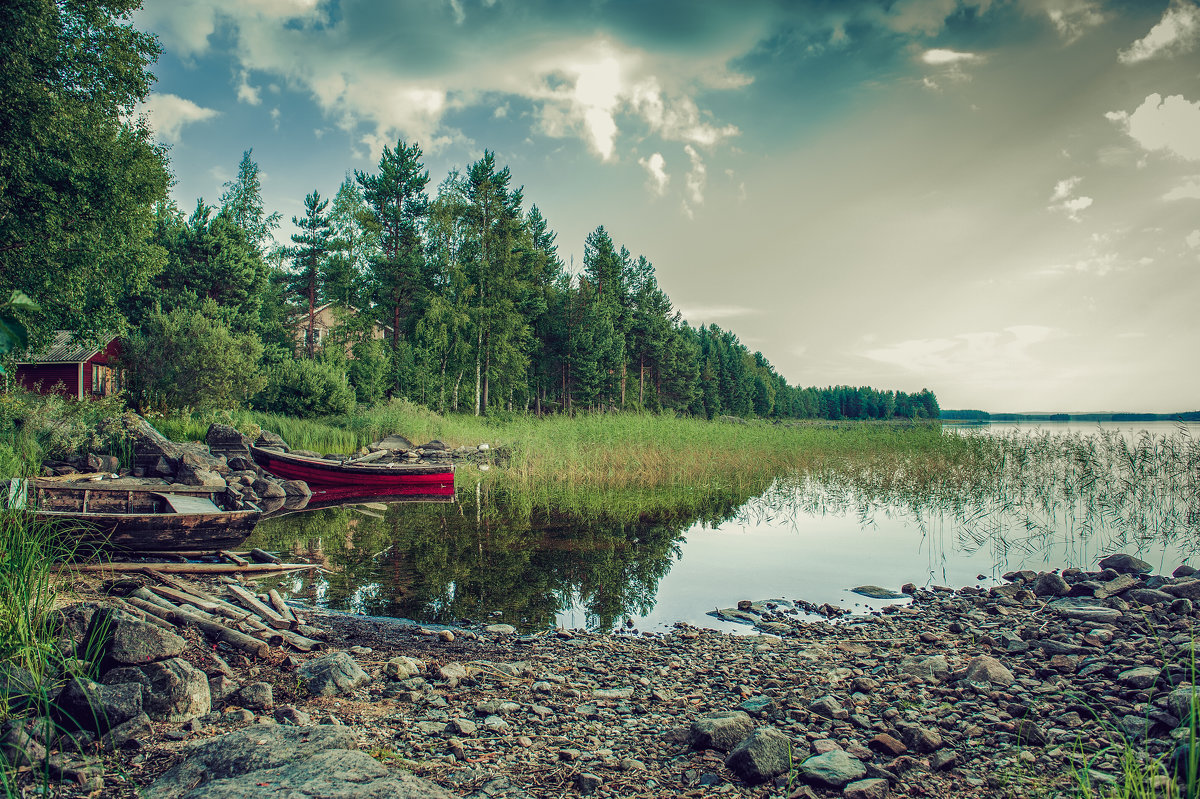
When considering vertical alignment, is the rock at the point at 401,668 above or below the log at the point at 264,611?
below

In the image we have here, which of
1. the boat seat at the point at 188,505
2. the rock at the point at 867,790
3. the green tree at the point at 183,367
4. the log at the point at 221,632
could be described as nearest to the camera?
the rock at the point at 867,790

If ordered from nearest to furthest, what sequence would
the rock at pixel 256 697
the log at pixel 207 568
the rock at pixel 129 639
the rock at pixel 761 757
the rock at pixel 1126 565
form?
the rock at pixel 761 757, the rock at pixel 129 639, the rock at pixel 256 697, the log at pixel 207 568, the rock at pixel 1126 565

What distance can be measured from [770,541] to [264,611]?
8197 millimetres

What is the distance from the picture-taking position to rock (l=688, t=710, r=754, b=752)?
12.8 feet

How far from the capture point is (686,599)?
Answer: 8.08 m

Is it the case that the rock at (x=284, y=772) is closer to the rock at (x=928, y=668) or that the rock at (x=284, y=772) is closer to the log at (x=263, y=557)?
the rock at (x=928, y=668)

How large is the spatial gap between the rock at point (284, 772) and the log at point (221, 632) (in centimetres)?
176

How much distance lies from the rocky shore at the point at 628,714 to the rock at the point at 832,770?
0.04ft

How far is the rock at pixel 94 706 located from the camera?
3.72m

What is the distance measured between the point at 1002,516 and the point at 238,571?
13803mm

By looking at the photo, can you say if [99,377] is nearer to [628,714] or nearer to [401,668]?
[401,668]

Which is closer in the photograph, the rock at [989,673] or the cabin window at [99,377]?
the rock at [989,673]

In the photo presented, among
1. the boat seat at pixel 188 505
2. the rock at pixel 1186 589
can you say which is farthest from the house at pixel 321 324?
the rock at pixel 1186 589

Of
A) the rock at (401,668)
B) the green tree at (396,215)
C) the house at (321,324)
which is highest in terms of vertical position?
the green tree at (396,215)
